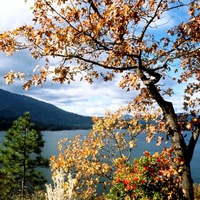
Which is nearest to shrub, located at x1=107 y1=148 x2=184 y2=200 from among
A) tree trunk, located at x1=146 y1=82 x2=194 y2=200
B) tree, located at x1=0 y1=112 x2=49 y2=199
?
tree trunk, located at x1=146 y1=82 x2=194 y2=200

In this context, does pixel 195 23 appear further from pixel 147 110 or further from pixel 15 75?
pixel 15 75

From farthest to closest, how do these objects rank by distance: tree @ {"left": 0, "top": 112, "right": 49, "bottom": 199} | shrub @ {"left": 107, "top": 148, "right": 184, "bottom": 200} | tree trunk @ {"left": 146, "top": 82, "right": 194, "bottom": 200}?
tree @ {"left": 0, "top": 112, "right": 49, "bottom": 199}, shrub @ {"left": 107, "top": 148, "right": 184, "bottom": 200}, tree trunk @ {"left": 146, "top": 82, "right": 194, "bottom": 200}

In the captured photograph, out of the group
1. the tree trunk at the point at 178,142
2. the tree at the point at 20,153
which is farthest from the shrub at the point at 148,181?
the tree at the point at 20,153

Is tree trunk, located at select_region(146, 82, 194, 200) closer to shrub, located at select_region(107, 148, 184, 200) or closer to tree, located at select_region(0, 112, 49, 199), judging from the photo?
shrub, located at select_region(107, 148, 184, 200)

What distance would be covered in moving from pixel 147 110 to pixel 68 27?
441cm

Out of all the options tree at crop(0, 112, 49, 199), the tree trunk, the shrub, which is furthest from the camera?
tree at crop(0, 112, 49, 199)

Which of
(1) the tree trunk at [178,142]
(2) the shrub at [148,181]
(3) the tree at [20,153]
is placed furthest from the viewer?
(3) the tree at [20,153]

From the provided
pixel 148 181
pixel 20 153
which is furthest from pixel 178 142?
pixel 20 153

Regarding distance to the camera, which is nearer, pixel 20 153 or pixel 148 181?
pixel 148 181

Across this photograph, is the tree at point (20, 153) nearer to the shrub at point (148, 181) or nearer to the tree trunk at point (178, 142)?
the shrub at point (148, 181)

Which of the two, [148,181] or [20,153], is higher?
[148,181]

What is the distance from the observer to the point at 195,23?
6.47 metres

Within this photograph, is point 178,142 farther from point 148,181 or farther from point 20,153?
point 20,153

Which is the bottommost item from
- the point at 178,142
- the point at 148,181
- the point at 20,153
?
the point at 20,153
